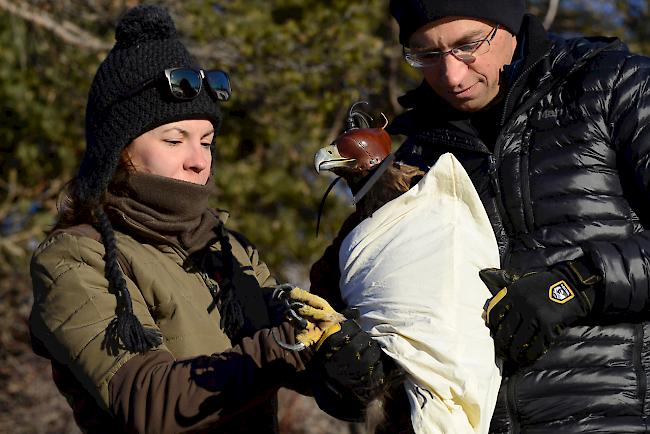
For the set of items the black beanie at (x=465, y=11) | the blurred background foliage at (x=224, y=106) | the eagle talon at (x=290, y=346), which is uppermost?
the black beanie at (x=465, y=11)

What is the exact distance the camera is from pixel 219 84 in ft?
9.37

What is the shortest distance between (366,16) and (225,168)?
74.6 inches

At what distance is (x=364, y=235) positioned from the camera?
2.30 m

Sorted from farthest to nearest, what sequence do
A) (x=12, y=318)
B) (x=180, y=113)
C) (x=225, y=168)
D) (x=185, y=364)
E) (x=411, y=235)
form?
(x=225, y=168) < (x=12, y=318) < (x=180, y=113) < (x=185, y=364) < (x=411, y=235)

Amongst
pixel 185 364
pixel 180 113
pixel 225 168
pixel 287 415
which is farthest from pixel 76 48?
pixel 185 364

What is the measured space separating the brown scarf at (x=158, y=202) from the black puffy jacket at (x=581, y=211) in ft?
2.47

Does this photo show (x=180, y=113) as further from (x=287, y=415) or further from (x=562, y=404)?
(x=287, y=415)

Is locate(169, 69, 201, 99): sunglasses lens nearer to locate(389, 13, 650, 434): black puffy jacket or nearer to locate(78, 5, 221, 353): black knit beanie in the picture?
locate(78, 5, 221, 353): black knit beanie

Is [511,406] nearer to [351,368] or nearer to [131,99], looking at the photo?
[351,368]

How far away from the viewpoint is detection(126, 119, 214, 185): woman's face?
2.67 m

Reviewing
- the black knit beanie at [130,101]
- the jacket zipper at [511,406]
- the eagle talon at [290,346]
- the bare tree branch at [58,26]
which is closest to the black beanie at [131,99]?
the black knit beanie at [130,101]

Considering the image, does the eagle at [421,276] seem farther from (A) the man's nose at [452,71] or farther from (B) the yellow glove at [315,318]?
(A) the man's nose at [452,71]

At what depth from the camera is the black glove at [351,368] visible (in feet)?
7.09

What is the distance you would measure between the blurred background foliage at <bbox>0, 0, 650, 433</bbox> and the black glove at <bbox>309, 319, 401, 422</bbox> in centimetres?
528
